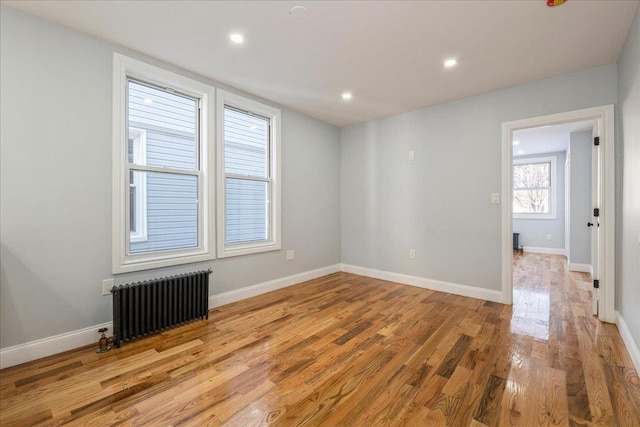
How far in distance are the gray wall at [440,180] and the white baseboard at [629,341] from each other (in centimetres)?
102

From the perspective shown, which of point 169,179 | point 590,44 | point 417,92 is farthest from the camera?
point 417,92

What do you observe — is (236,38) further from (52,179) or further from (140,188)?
(52,179)

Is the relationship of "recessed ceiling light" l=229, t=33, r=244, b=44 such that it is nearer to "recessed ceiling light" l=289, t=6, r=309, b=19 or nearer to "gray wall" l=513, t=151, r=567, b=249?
"recessed ceiling light" l=289, t=6, r=309, b=19

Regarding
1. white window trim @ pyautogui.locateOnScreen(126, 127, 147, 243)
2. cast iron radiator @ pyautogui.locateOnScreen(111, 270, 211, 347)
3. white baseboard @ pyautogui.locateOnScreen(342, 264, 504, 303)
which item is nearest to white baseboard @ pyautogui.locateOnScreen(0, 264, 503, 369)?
white baseboard @ pyautogui.locateOnScreen(342, 264, 504, 303)

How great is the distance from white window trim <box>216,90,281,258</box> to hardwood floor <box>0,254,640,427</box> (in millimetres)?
789

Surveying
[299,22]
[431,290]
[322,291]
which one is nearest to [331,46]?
[299,22]

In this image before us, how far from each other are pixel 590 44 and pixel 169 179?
13.4 ft

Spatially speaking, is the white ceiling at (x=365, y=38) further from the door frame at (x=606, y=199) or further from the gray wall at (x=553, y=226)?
the gray wall at (x=553, y=226)

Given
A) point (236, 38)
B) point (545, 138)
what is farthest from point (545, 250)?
point (236, 38)

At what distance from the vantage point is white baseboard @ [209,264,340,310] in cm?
328

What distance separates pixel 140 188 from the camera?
9.03 ft

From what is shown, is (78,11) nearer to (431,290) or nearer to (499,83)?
(499,83)

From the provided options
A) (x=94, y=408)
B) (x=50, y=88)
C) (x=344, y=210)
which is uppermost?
(x=50, y=88)

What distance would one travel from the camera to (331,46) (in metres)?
2.53
